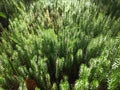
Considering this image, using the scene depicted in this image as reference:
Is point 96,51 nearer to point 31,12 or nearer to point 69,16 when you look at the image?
point 69,16

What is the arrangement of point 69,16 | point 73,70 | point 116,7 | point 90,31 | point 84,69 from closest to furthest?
point 84,69, point 73,70, point 90,31, point 69,16, point 116,7

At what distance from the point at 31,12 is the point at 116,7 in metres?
0.94

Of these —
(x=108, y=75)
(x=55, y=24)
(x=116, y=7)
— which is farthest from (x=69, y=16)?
(x=108, y=75)

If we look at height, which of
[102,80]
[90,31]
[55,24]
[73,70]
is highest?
[55,24]

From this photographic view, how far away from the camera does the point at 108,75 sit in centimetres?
114

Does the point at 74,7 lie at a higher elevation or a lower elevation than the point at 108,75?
higher

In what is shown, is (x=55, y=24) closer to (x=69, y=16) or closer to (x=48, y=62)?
(x=69, y=16)

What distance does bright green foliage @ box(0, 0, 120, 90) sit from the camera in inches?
45.0

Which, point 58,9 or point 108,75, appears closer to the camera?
point 108,75

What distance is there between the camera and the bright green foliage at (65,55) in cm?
114

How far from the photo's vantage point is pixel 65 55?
4.83 ft

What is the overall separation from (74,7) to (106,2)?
1.79 feet

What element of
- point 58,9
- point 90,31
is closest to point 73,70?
point 90,31

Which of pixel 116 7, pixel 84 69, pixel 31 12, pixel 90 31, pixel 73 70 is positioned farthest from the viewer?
pixel 116 7
